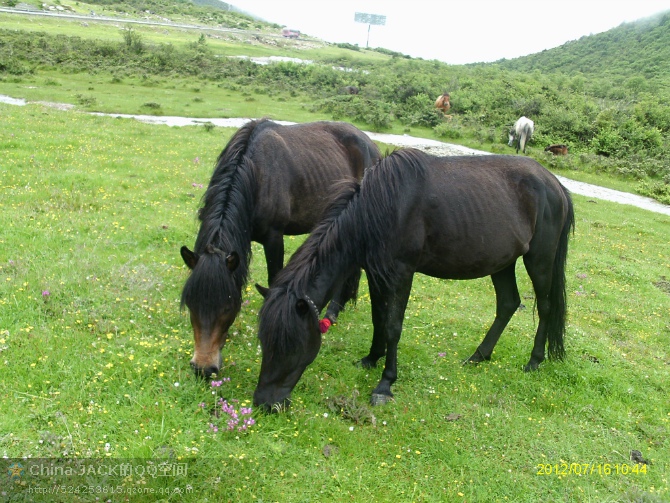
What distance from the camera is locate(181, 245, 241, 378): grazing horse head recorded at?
4621 millimetres

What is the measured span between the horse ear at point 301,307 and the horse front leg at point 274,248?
202 centimetres

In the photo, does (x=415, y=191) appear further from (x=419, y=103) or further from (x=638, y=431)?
(x=419, y=103)

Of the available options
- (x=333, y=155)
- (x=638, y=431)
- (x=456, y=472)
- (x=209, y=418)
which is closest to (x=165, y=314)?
(x=209, y=418)

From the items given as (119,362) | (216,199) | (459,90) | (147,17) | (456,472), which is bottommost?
(456,472)

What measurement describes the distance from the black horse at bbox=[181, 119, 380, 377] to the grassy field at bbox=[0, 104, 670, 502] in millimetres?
716

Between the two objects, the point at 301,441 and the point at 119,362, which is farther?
the point at 119,362

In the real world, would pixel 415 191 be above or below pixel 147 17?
below

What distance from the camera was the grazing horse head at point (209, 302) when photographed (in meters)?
4.62

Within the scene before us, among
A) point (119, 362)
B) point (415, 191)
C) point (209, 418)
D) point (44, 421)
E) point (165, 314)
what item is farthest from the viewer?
point (165, 314)

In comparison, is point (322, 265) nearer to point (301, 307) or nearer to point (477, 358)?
point (301, 307)

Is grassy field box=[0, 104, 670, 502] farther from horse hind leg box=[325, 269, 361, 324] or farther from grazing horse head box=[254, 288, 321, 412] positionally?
horse hind leg box=[325, 269, 361, 324]

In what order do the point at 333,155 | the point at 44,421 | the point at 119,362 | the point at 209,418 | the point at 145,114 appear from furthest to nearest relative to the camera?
the point at 145,114
the point at 333,155
the point at 119,362
the point at 209,418
the point at 44,421

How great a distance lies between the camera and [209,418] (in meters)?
4.30

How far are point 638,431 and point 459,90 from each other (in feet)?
121
